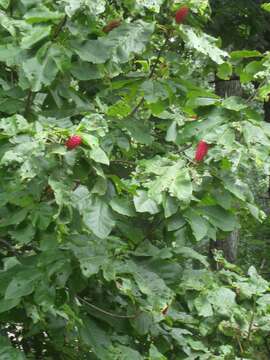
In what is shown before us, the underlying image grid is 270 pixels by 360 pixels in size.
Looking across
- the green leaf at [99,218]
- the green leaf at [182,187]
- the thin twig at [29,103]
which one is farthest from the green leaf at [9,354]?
the thin twig at [29,103]

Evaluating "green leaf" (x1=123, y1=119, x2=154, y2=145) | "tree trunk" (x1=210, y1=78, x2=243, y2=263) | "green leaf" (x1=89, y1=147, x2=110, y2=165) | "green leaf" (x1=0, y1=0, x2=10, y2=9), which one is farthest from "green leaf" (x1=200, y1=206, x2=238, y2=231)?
"tree trunk" (x1=210, y1=78, x2=243, y2=263)

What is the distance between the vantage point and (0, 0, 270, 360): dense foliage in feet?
6.61

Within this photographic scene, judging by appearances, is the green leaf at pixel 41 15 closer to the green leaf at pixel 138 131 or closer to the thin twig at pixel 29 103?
the thin twig at pixel 29 103

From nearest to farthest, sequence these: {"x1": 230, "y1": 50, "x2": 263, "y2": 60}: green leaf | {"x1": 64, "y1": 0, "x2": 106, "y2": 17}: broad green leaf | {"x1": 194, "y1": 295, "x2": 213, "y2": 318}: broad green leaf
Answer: {"x1": 64, "y1": 0, "x2": 106, "y2": 17}: broad green leaf, {"x1": 230, "y1": 50, "x2": 263, "y2": 60}: green leaf, {"x1": 194, "y1": 295, "x2": 213, "y2": 318}: broad green leaf

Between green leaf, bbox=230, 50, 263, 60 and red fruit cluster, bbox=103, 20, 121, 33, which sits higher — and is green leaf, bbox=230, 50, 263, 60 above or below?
above

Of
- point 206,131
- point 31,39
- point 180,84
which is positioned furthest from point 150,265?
point 31,39

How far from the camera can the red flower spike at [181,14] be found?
2244mm

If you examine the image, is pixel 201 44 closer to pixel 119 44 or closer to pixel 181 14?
pixel 181 14

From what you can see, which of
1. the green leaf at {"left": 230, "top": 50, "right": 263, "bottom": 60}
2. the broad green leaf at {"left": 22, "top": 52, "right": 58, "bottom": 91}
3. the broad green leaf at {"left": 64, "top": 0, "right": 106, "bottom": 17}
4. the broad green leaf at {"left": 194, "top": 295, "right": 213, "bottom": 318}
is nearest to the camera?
the broad green leaf at {"left": 64, "top": 0, "right": 106, "bottom": 17}

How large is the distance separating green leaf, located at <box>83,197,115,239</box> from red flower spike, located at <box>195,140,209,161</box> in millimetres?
403

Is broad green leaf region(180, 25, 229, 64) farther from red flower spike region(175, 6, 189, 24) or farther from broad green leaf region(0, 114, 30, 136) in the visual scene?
broad green leaf region(0, 114, 30, 136)

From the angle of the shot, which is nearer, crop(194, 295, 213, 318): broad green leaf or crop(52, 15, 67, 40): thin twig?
crop(52, 15, 67, 40): thin twig

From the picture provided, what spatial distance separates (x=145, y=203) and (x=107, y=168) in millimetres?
468

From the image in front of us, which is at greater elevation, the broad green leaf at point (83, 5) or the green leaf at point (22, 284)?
the broad green leaf at point (83, 5)
